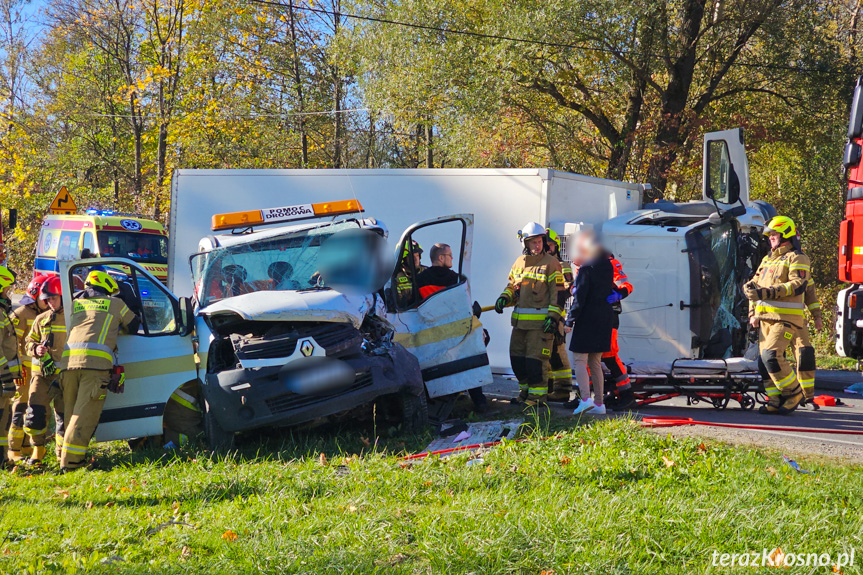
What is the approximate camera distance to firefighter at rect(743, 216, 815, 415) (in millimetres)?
7371

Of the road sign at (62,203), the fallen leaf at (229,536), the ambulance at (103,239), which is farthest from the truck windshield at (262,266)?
the ambulance at (103,239)

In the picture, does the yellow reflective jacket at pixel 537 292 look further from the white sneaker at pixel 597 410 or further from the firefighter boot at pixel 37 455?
the firefighter boot at pixel 37 455

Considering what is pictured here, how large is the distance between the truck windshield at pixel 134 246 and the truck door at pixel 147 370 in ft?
32.8

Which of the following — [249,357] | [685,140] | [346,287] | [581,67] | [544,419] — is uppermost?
[581,67]

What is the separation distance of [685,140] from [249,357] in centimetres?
1382

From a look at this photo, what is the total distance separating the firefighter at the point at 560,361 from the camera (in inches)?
311

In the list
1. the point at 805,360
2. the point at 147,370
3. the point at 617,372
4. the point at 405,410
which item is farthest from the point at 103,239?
the point at 805,360

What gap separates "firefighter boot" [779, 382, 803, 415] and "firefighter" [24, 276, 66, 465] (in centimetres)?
659

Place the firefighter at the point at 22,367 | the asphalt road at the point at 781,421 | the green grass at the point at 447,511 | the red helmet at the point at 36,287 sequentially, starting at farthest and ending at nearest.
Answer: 1. the red helmet at the point at 36,287
2. the firefighter at the point at 22,367
3. the asphalt road at the point at 781,421
4. the green grass at the point at 447,511

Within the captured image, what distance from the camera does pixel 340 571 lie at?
148 inches

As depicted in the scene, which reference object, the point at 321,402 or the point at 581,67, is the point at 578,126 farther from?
the point at 321,402

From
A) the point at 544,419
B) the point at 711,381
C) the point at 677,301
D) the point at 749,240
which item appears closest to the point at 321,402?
the point at 544,419

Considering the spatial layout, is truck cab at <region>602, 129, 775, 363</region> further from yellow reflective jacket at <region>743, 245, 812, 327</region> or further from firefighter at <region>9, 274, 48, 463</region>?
firefighter at <region>9, 274, 48, 463</region>

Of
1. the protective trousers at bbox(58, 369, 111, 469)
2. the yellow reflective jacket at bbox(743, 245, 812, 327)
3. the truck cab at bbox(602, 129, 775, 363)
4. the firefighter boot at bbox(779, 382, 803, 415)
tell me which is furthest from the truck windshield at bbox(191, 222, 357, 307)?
the firefighter boot at bbox(779, 382, 803, 415)
